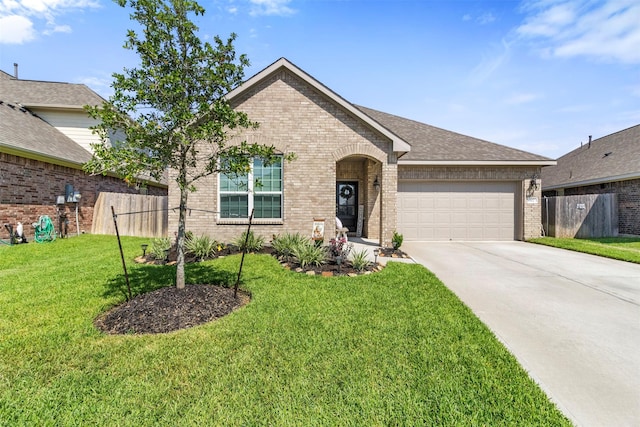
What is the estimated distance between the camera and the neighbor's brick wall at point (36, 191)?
31.0 feet

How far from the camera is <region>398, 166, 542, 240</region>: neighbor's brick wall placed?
11539 millimetres

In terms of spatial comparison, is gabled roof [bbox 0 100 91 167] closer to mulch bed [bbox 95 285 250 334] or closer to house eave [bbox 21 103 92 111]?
house eave [bbox 21 103 92 111]

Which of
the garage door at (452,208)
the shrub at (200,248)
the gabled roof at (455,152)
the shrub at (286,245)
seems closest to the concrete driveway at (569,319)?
the shrub at (286,245)

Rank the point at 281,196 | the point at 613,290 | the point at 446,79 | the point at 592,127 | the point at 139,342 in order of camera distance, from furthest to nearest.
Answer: the point at 592,127
the point at 446,79
the point at 281,196
the point at 613,290
the point at 139,342

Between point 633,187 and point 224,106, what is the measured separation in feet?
58.8

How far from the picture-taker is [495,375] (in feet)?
9.00

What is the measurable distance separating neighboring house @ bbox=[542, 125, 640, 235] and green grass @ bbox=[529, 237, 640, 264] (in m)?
1.66

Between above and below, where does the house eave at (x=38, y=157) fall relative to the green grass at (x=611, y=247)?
above

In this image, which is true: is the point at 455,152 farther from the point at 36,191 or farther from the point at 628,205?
the point at 36,191

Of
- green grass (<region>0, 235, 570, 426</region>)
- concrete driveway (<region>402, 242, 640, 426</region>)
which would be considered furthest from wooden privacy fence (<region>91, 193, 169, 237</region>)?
concrete driveway (<region>402, 242, 640, 426</region>)

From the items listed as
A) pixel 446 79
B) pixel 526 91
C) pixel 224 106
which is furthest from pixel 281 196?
pixel 526 91

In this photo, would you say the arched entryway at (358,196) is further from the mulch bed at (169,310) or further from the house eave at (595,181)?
the house eave at (595,181)

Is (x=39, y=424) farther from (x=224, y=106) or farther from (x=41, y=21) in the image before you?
(x=41, y=21)

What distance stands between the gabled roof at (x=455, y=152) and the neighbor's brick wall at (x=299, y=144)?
2.57 metres
